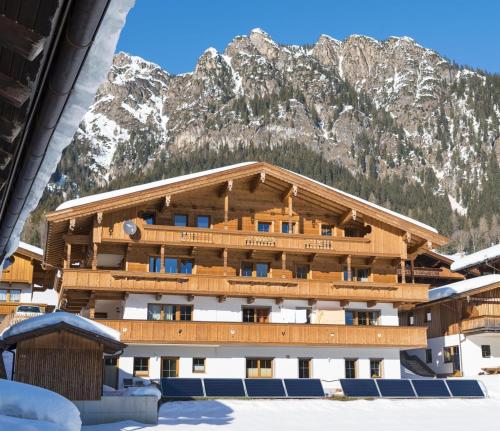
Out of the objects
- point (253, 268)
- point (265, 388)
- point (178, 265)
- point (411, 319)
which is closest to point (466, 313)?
point (411, 319)

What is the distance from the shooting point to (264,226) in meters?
37.6

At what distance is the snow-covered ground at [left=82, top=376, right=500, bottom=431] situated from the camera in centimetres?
2192

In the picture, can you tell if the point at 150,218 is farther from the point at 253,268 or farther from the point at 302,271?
the point at 302,271

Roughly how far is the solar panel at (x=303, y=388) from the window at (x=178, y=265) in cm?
852

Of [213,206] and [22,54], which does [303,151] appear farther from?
[22,54]

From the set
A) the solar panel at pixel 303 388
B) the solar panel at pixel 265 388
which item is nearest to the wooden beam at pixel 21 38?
the solar panel at pixel 265 388

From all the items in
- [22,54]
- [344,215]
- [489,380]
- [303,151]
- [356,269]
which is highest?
[303,151]

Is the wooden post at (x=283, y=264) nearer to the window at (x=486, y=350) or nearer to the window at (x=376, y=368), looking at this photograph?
the window at (x=376, y=368)

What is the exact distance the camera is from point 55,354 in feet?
72.4

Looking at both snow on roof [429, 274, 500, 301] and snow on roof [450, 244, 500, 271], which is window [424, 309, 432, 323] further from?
snow on roof [450, 244, 500, 271]

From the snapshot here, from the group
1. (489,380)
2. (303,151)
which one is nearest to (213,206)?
(489,380)

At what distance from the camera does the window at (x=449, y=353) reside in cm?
4215

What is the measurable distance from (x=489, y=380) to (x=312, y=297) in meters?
9.19

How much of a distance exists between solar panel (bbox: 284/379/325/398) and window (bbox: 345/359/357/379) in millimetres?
6095
